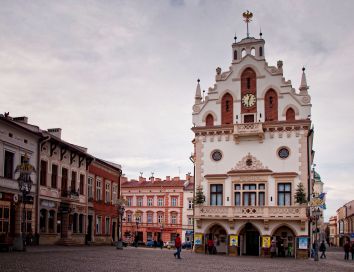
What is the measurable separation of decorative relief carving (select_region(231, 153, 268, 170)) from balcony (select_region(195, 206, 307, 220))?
11.4 feet

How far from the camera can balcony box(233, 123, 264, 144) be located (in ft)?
151

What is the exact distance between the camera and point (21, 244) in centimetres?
3159

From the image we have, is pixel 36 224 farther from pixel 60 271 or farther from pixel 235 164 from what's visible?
pixel 60 271

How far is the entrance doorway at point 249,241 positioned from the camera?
4634 centimetres

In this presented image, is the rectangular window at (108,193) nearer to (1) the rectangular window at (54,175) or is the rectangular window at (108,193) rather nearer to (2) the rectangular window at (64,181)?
(2) the rectangular window at (64,181)

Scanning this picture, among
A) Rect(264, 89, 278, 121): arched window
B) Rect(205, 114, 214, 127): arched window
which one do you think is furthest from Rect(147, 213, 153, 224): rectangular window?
Rect(264, 89, 278, 121): arched window

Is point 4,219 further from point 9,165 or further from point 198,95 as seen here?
point 198,95

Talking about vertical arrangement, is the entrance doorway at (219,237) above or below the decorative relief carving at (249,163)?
below

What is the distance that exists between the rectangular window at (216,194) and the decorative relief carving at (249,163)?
2.28 m

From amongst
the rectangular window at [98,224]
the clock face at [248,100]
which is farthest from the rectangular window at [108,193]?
the clock face at [248,100]

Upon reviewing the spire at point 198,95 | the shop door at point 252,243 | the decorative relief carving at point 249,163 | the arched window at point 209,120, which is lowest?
the shop door at point 252,243

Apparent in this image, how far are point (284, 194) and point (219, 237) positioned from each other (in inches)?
272

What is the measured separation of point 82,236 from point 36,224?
9.57 m

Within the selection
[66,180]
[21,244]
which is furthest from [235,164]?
[21,244]
